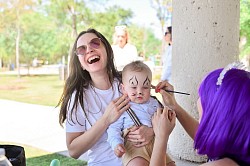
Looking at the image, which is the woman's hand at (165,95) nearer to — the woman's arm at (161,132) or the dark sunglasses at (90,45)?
the woman's arm at (161,132)

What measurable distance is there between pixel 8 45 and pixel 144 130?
14.7 m

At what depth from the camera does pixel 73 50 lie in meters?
2.24

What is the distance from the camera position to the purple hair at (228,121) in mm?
1279

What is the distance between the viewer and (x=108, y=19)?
15.4m

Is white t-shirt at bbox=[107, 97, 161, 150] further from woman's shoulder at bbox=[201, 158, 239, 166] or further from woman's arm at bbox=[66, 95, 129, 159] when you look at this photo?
woman's shoulder at bbox=[201, 158, 239, 166]

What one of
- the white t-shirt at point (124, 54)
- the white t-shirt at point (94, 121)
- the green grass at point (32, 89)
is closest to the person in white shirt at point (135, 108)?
the white t-shirt at point (94, 121)

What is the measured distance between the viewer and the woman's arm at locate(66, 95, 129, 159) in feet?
6.56

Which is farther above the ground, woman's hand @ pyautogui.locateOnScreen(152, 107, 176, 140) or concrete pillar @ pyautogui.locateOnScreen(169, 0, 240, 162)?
concrete pillar @ pyautogui.locateOnScreen(169, 0, 240, 162)

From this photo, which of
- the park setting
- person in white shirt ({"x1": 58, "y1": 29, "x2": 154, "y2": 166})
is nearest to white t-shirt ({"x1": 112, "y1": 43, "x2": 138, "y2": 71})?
the park setting

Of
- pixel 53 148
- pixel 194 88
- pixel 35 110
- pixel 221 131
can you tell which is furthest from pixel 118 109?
pixel 35 110

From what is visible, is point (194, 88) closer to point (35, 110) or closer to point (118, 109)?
point (118, 109)

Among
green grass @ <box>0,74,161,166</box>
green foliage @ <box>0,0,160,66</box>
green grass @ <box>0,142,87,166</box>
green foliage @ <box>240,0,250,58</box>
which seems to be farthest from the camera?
green foliage @ <box>0,0,160,66</box>

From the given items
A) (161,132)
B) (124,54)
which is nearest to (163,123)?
(161,132)

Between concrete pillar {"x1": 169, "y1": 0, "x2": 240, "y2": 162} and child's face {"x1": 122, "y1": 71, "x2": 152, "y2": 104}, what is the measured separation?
Answer: 1996 millimetres
